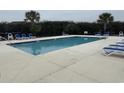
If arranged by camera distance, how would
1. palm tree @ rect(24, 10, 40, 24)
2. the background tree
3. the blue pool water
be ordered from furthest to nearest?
the background tree < palm tree @ rect(24, 10, 40, 24) < the blue pool water

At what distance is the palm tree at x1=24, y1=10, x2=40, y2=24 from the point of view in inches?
590

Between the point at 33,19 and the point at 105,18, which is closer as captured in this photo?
the point at 33,19

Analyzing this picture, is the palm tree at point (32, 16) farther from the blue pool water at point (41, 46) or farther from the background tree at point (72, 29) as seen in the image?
the background tree at point (72, 29)

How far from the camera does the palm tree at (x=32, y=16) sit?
14998 mm

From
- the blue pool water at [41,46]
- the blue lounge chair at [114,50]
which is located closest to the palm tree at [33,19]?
the blue pool water at [41,46]

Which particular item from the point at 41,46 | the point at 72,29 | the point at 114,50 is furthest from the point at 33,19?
the point at 114,50

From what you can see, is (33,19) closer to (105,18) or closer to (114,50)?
(105,18)

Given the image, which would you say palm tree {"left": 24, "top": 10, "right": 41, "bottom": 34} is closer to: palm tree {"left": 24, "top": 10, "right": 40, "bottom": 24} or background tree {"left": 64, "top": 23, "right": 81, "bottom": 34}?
palm tree {"left": 24, "top": 10, "right": 40, "bottom": 24}

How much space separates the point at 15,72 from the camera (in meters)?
4.20

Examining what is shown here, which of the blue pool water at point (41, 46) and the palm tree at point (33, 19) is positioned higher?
the palm tree at point (33, 19)

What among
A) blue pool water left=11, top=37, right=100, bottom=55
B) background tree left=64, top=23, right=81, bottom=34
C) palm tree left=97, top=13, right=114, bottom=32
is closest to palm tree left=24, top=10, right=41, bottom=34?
blue pool water left=11, top=37, right=100, bottom=55

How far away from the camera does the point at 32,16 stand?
15156mm

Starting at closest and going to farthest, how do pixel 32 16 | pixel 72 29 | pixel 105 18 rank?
pixel 32 16 < pixel 105 18 < pixel 72 29
